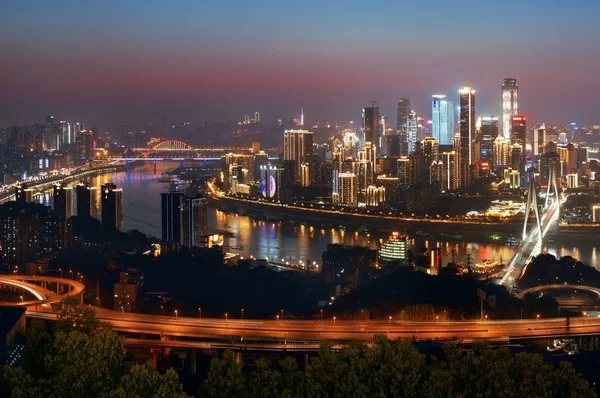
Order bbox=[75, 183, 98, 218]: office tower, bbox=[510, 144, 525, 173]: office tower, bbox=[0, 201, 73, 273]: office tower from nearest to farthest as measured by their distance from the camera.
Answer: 1. bbox=[0, 201, 73, 273]: office tower
2. bbox=[75, 183, 98, 218]: office tower
3. bbox=[510, 144, 525, 173]: office tower

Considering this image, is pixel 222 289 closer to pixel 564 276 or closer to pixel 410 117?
pixel 564 276

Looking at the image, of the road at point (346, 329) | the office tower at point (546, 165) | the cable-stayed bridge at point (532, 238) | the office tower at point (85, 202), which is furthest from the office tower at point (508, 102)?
the road at point (346, 329)

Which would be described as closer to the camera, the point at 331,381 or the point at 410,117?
the point at 331,381

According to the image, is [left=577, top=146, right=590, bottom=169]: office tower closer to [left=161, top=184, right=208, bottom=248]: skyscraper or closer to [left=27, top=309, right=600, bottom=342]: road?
[left=161, top=184, right=208, bottom=248]: skyscraper

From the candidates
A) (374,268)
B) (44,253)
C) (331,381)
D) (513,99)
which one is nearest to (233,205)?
(44,253)

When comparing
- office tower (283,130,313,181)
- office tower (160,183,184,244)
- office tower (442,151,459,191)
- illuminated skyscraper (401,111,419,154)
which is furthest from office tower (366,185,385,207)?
illuminated skyscraper (401,111,419,154)

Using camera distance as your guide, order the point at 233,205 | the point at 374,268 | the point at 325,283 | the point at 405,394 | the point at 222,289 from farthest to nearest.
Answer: the point at 233,205, the point at 374,268, the point at 325,283, the point at 222,289, the point at 405,394
